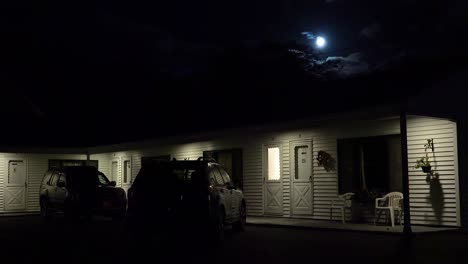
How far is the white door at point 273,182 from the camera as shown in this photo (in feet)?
69.4

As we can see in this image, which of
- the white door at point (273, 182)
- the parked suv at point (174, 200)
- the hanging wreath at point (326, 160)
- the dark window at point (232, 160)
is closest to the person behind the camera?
the parked suv at point (174, 200)

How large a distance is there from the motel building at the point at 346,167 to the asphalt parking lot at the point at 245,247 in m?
1.53

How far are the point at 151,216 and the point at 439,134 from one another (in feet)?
26.1

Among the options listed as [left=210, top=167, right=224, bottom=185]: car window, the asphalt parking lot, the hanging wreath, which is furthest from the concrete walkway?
[left=210, top=167, right=224, bottom=185]: car window

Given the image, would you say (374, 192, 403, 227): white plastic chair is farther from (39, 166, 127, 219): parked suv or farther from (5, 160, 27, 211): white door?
(5, 160, 27, 211): white door

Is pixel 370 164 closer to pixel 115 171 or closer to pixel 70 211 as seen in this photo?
pixel 70 211

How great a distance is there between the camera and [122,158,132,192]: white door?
96.2 feet

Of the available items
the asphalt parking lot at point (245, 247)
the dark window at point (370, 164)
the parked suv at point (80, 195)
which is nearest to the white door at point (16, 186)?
the parked suv at point (80, 195)

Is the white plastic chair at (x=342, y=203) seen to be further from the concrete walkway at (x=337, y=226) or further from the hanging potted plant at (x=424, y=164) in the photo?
the hanging potted plant at (x=424, y=164)

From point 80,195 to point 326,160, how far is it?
8.63 meters

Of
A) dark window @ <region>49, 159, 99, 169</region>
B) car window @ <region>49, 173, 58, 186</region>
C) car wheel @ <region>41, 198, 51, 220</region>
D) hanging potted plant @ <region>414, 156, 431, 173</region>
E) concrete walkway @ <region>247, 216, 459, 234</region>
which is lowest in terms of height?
concrete walkway @ <region>247, 216, 459, 234</region>

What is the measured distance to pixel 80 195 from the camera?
854 inches

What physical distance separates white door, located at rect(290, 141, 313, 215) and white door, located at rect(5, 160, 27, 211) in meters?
13.8

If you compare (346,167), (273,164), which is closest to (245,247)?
(346,167)
